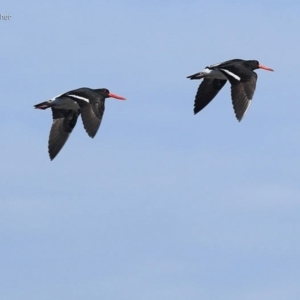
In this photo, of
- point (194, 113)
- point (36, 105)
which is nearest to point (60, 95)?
point (36, 105)

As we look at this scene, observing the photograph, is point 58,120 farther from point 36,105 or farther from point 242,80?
point 242,80

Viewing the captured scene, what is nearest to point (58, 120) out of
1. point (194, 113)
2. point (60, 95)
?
point (60, 95)

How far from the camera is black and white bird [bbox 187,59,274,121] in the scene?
6353 centimetres

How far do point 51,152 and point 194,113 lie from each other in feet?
18.5

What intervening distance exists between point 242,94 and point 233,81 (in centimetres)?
80

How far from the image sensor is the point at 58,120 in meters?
67.9

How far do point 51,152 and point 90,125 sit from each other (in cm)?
408

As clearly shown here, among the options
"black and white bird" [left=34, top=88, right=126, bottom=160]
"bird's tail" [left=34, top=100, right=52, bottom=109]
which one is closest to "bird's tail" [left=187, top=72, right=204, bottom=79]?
"black and white bird" [left=34, top=88, right=126, bottom=160]

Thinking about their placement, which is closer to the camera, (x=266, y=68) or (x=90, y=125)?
(x=90, y=125)

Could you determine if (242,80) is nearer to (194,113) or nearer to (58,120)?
(194,113)

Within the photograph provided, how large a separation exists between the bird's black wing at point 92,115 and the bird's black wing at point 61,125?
9.76 feet

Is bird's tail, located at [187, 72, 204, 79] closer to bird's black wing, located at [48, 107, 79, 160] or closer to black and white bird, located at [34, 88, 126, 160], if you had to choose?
black and white bird, located at [34, 88, 126, 160]

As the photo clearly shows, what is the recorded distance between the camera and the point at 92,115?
6397 cm

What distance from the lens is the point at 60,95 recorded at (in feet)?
220
